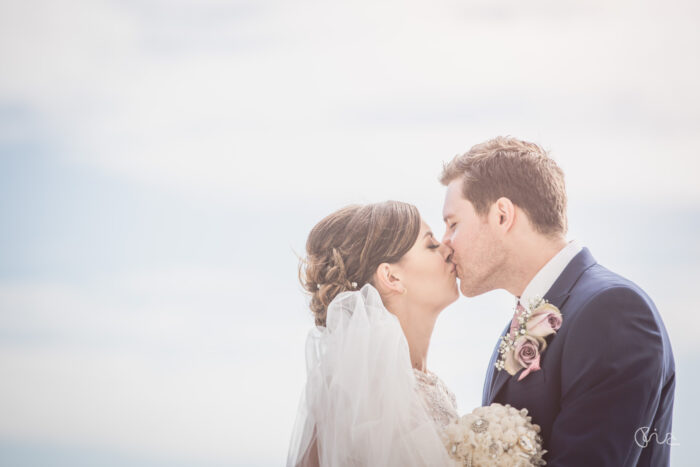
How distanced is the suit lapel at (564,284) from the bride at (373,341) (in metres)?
0.33

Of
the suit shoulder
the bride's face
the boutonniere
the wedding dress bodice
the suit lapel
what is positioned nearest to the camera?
the suit shoulder

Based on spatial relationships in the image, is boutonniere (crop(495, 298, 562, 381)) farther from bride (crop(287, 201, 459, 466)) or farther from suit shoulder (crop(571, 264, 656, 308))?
bride (crop(287, 201, 459, 466))

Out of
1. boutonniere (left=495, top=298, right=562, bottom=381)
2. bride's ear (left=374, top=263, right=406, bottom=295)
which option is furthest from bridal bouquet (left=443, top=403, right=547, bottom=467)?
bride's ear (left=374, top=263, right=406, bottom=295)

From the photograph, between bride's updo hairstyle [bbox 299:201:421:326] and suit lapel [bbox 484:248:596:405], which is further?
bride's updo hairstyle [bbox 299:201:421:326]

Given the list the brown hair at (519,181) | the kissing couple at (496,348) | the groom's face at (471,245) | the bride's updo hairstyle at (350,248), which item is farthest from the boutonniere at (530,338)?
the bride's updo hairstyle at (350,248)

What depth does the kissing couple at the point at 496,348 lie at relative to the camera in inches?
110

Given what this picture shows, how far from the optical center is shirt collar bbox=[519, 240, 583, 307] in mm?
3312

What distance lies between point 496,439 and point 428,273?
1077mm

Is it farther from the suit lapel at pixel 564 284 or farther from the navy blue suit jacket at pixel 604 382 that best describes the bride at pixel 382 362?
the suit lapel at pixel 564 284

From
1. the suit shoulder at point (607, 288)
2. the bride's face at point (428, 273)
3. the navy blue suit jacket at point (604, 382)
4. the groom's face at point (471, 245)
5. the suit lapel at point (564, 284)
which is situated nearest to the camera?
the navy blue suit jacket at point (604, 382)

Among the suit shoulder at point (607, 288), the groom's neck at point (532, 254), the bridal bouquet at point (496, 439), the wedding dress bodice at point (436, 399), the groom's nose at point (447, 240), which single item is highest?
the groom's nose at point (447, 240)

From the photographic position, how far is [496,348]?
389 cm

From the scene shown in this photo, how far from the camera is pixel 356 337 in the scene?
3.12m

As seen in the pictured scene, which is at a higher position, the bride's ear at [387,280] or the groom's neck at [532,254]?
the bride's ear at [387,280]
